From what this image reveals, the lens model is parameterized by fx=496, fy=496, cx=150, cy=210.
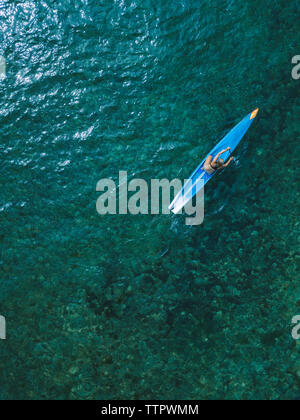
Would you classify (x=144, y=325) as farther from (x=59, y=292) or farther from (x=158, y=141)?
(x=158, y=141)

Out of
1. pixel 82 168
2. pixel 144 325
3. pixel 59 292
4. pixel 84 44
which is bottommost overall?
pixel 144 325

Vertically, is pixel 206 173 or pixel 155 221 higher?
pixel 206 173
